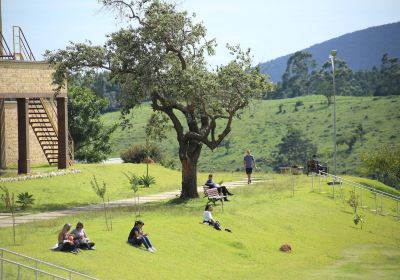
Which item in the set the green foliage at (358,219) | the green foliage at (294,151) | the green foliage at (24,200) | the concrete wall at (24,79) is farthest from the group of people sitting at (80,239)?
the green foliage at (294,151)

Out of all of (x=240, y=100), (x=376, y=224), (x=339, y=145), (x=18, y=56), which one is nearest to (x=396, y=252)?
(x=376, y=224)

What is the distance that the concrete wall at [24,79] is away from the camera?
136 feet

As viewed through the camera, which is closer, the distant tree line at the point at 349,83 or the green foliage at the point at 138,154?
the green foliage at the point at 138,154

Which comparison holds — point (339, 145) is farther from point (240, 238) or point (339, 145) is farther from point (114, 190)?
point (240, 238)

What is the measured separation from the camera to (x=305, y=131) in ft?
454

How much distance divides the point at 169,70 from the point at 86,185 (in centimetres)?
923

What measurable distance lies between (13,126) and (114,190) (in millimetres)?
9520

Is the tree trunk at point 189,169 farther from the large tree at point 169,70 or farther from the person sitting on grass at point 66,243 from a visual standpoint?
the person sitting on grass at point 66,243

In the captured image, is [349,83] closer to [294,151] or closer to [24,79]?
[294,151]

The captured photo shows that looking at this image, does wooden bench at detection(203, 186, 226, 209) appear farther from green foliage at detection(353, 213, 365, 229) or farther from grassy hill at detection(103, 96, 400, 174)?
grassy hill at detection(103, 96, 400, 174)

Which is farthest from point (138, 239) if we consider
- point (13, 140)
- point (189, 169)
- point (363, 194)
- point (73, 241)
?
point (363, 194)

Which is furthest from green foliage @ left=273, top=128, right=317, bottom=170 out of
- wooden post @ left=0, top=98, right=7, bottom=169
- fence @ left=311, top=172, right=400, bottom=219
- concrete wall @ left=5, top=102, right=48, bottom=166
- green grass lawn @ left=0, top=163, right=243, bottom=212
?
wooden post @ left=0, top=98, right=7, bottom=169

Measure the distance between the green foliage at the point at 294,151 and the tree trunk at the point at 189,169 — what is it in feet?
269

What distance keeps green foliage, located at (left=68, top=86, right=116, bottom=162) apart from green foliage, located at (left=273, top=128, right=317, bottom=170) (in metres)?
53.1
